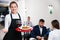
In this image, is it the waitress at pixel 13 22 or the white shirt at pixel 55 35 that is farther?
the waitress at pixel 13 22

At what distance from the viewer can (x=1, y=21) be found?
5.00 m

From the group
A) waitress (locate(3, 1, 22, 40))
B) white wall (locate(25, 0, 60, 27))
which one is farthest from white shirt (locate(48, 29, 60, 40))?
white wall (locate(25, 0, 60, 27))

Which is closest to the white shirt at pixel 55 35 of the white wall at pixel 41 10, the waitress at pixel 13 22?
the waitress at pixel 13 22

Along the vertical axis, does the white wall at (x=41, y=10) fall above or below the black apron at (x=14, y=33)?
above

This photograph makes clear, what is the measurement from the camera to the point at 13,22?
2.53m

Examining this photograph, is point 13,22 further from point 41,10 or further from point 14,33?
point 41,10

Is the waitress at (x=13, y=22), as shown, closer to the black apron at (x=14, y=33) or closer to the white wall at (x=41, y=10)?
the black apron at (x=14, y=33)

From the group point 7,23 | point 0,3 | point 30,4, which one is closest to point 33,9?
point 30,4

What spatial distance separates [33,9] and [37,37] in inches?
97.0

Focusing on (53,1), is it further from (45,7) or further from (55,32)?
(55,32)

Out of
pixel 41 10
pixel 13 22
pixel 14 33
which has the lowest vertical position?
pixel 14 33

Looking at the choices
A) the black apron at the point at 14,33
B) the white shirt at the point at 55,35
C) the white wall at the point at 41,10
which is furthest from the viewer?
the white wall at the point at 41,10

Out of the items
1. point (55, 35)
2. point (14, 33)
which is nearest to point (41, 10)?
point (14, 33)

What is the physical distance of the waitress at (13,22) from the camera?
2.44 m
